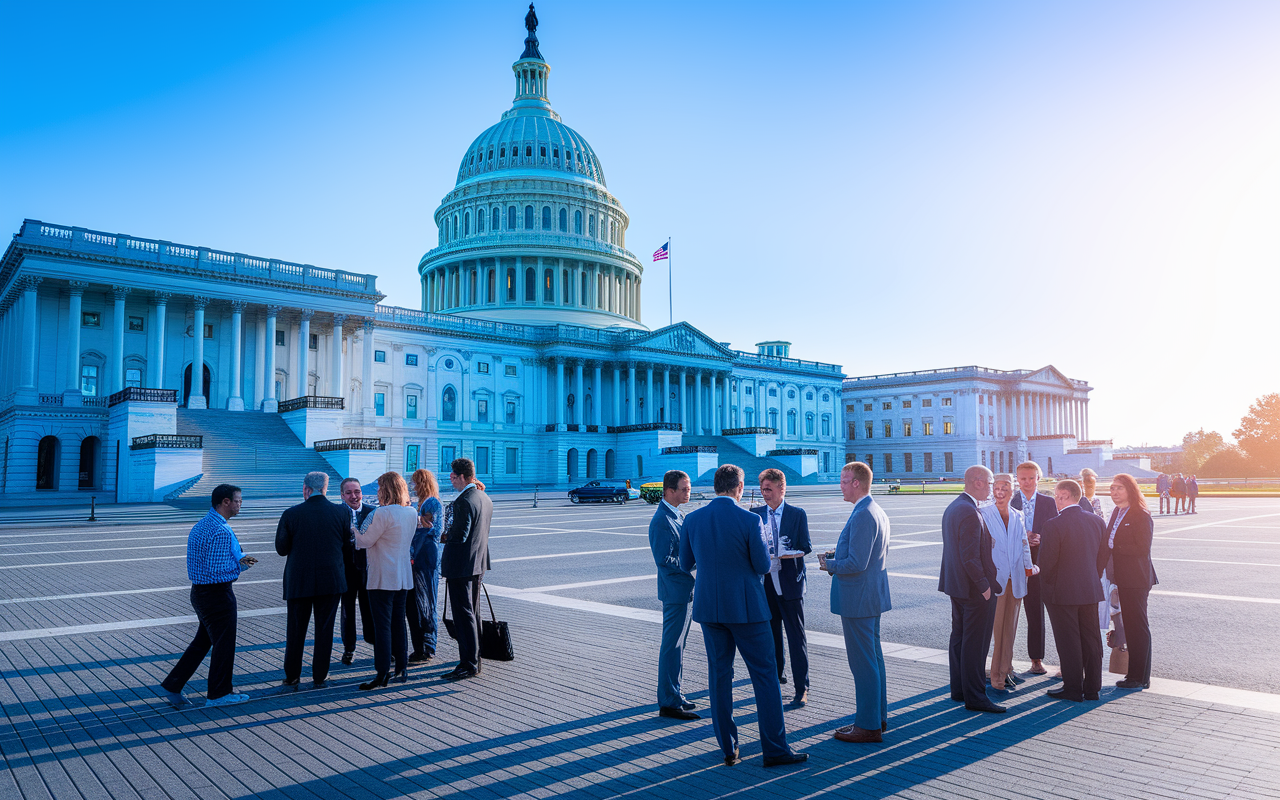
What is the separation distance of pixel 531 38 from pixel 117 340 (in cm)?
7876

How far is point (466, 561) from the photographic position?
8.85 metres

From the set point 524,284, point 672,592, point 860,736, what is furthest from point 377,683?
point 524,284

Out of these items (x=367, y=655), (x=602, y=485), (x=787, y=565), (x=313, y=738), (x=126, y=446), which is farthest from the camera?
(x=602, y=485)

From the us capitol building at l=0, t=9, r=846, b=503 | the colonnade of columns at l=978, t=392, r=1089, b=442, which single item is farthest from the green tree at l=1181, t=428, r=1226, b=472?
the us capitol building at l=0, t=9, r=846, b=503

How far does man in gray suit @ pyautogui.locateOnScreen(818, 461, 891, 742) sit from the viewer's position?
683cm

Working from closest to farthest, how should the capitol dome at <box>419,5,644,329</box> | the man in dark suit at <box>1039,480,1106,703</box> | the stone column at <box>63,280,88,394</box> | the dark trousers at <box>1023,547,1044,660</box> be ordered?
the man in dark suit at <box>1039,480,1106,703</box>
the dark trousers at <box>1023,547,1044,660</box>
the stone column at <box>63,280,88,394</box>
the capitol dome at <box>419,5,644,329</box>

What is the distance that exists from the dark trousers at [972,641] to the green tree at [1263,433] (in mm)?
98935

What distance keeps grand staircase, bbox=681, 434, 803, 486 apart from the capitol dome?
18.4 m

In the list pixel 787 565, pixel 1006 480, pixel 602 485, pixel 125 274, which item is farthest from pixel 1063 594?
pixel 125 274

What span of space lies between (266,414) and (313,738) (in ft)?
172

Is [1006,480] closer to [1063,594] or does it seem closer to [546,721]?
[1063,594]

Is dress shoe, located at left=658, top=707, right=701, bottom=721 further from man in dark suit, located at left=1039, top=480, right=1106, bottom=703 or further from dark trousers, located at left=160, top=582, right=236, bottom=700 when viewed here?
dark trousers, located at left=160, top=582, right=236, bottom=700

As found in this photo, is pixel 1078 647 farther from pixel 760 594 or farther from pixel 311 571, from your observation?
pixel 311 571

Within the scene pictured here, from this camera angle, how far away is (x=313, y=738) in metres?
7.12
